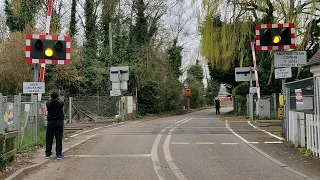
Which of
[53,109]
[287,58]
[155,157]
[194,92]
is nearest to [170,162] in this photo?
[155,157]

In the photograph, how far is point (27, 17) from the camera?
105ft

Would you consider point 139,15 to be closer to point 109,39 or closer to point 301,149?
point 109,39

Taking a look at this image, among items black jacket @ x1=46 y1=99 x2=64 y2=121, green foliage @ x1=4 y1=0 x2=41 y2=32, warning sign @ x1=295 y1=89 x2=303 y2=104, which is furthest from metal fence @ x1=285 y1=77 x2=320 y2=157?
green foliage @ x1=4 y1=0 x2=41 y2=32

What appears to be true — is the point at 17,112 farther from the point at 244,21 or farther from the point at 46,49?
the point at 244,21

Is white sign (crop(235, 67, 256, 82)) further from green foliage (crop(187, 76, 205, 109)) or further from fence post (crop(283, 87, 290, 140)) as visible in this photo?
green foliage (crop(187, 76, 205, 109))

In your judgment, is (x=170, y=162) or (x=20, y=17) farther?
(x=20, y=17)

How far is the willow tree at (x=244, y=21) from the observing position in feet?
58.1

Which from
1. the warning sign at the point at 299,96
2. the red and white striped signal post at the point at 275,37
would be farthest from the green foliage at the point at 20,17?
the warning sign at the point at 299,96

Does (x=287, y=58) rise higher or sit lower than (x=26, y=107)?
higher

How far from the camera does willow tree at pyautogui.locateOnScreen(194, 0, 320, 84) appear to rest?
17.7 metres

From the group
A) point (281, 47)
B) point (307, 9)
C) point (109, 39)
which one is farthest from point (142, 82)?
point (281, 47)

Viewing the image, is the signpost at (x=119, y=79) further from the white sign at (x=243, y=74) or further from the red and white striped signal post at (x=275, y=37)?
the red and white striped signal post at (x=275, y=37)

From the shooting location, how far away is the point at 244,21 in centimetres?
1966

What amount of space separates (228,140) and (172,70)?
103ft
